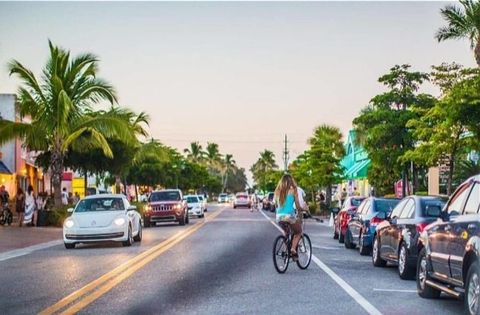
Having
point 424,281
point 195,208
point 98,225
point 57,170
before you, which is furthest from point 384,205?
point 195,208

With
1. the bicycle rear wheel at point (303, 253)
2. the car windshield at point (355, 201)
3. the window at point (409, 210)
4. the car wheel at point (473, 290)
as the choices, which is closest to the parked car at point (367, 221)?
the bicycle rear wheel at point (303, 253)

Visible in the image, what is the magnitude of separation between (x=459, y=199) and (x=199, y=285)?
14.3 feet

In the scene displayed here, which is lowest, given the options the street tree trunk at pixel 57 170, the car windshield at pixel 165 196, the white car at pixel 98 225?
the white car at pixel 98 225

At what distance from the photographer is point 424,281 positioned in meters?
11.8

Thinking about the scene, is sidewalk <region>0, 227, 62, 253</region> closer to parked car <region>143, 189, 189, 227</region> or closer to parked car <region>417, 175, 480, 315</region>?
parked car <region>143, 189, 189, 227</region>

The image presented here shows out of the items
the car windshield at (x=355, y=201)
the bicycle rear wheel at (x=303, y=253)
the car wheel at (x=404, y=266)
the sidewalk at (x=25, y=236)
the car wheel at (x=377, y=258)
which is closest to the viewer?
the car wheel at (x=404, y=266)

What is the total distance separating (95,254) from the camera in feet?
66.6

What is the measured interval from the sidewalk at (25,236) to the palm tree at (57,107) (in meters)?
3.12

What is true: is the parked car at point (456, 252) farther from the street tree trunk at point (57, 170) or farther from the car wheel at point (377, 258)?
the street tree trunk at point (57, 170)

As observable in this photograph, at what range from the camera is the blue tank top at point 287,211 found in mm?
15523

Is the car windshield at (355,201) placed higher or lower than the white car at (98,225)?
higher

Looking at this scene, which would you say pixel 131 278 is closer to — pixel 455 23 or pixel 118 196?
pixel 118 196

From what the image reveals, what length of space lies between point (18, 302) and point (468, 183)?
6.22m

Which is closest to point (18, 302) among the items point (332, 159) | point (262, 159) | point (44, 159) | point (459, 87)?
point (459, 87)
